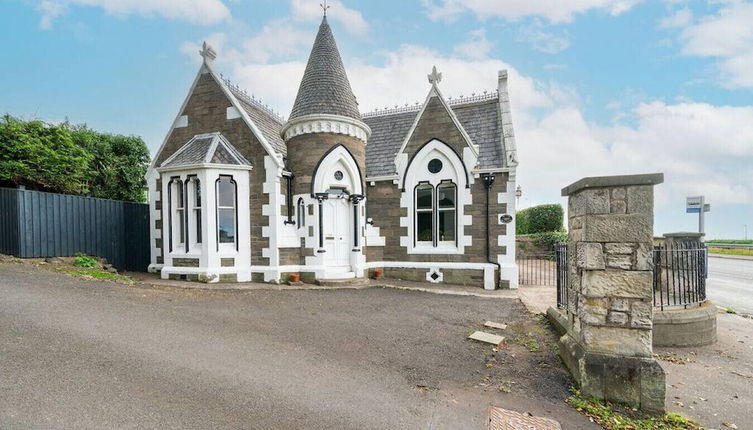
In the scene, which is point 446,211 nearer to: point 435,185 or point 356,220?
point 435,185

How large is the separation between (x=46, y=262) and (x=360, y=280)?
30.2 feet

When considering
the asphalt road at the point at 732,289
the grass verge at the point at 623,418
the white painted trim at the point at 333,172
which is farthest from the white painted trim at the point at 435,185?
the asphalt road at the point at 732,289

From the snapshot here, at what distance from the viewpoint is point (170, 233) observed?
406 inches

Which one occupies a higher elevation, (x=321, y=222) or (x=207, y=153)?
(x=207, y=153)

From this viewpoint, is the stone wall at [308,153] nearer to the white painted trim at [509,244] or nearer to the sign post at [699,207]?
the white painted trim at [509,244]

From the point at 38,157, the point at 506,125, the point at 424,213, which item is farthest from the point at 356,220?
the point at 38,157

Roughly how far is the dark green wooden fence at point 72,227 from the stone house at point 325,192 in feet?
5.29

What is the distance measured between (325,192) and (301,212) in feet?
3.42

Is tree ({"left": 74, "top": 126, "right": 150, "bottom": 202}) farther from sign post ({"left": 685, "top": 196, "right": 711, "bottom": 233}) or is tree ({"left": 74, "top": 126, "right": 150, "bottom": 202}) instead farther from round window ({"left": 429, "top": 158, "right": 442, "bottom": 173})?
sign post ({"left": 685, "top": 196, "right": 711, "bottom": 233})

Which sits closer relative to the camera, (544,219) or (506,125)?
(506,125)

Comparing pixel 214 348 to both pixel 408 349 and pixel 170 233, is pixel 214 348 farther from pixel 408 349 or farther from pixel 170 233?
pixel 170 233

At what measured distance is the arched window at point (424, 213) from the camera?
1139 centimetres

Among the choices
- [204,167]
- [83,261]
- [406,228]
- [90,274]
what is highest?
[204,167]

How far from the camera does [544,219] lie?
69.1 feet
